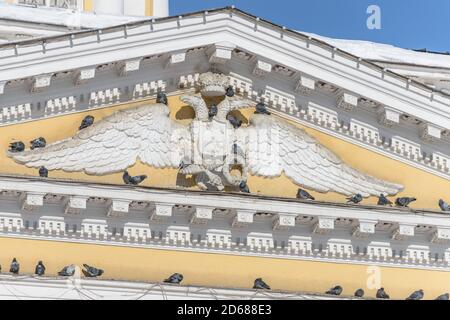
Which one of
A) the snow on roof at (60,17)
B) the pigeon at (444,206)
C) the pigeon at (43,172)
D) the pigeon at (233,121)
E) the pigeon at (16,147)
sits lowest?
the pigeon at (444,206)

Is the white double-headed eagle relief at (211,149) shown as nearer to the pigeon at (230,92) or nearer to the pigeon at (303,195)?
the pigeon at (230,92)

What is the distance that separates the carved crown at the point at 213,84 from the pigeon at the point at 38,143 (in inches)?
80.1

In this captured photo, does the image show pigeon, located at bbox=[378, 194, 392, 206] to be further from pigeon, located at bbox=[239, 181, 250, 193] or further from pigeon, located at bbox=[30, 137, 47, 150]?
pigeon, located at bbox=[30, 137, 47, 150]

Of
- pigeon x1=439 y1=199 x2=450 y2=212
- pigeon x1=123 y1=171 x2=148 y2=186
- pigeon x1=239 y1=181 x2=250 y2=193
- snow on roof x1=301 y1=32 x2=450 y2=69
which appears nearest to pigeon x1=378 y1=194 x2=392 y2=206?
pigeon x1=439 y1=199 x2=450 y2=212

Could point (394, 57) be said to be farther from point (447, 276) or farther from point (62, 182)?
point (62, 182)

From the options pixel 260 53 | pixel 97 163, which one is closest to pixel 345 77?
pixel 260 53

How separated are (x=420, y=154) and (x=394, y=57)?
255cm

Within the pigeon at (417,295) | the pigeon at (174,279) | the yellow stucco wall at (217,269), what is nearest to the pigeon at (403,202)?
the yellow stucco wall at (217,269)

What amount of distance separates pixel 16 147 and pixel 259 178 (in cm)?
288

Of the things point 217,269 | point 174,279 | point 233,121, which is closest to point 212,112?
point 233,121

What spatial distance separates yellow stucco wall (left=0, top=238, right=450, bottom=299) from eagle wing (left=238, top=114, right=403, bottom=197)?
0.96 metres

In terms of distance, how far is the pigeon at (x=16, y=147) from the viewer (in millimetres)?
25578

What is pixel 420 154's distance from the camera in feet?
89.8

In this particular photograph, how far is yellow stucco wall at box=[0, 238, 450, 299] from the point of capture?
2534 cm
